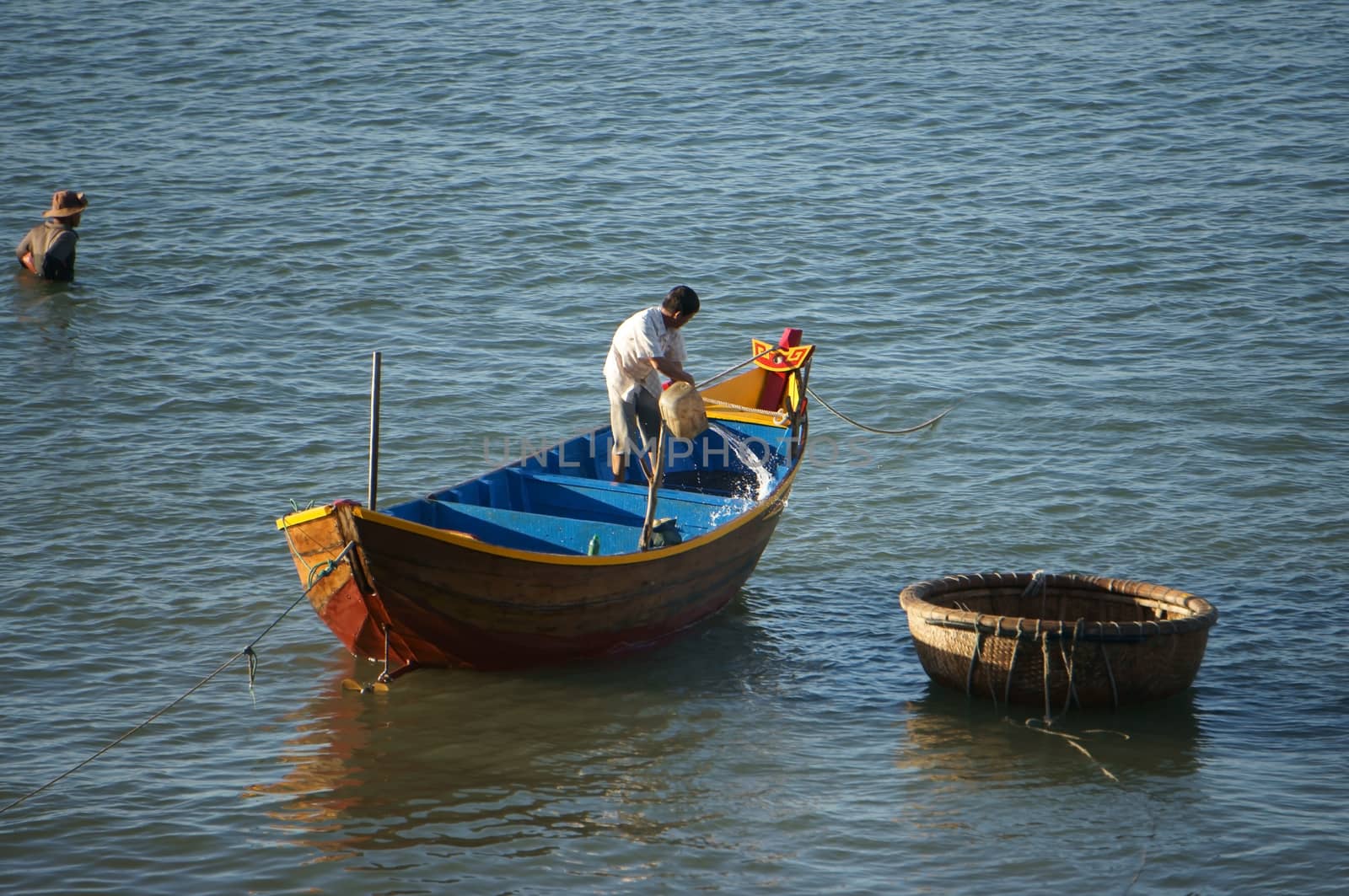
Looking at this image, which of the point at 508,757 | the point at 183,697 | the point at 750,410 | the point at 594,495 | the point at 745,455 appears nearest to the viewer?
the point at 508,757

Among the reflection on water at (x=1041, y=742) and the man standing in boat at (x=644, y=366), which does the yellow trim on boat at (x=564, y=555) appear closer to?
the man standing in boat at (x=644, y=366)

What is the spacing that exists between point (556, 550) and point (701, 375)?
5882 mm

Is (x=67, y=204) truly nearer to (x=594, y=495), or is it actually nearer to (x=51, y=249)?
(x=51, y=249)

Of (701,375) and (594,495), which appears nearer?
(594,495)

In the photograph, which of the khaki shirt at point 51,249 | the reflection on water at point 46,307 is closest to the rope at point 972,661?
the reflection on water at point 46,307

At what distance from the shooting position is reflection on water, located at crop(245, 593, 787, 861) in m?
6.73

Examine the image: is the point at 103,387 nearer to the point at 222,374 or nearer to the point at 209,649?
the point at 222,374

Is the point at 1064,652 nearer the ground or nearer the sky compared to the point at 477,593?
nearer the ground

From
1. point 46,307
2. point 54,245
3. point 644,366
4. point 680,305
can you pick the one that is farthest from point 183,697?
point 54,245


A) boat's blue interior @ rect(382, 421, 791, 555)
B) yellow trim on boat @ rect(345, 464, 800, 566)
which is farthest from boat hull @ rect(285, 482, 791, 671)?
boat's blue interior @ rect(382, 421, 791, 555)

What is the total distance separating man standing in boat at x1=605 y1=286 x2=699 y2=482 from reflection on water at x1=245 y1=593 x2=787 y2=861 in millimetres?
1540

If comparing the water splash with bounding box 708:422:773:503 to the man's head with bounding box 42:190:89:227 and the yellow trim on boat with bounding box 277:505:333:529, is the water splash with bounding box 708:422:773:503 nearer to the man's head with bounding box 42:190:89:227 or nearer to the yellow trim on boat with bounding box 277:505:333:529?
the yellow trim on boat with bounding box 277:505:333:529

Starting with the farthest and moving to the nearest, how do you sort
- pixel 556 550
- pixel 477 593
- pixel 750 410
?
pixel 750 410
pixel 556 550
pixel 477 593

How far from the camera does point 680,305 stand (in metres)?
8.83
